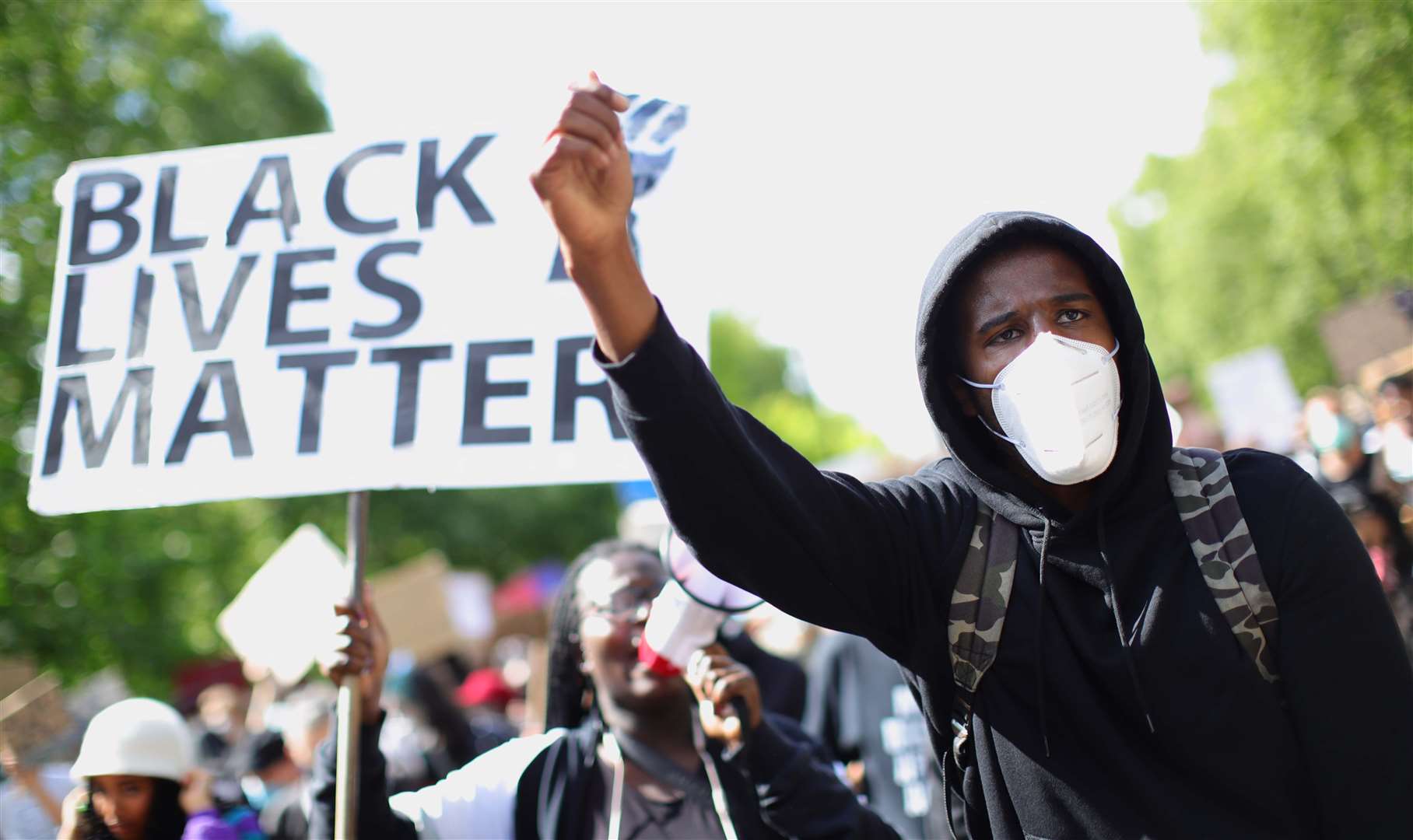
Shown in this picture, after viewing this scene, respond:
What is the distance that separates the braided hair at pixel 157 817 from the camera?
3.53 metres

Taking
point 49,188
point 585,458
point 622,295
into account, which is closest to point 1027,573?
point 622,295

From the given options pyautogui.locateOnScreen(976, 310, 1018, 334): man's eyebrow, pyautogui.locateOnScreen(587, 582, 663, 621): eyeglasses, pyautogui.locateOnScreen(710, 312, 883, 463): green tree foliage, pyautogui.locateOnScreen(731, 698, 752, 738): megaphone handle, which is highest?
pyautogui.locateOnScreen(710, 312, 883, 463): green tree foliage

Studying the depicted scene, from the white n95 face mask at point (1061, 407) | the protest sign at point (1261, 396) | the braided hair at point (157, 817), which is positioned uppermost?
the protest sign at point (1261, 396)

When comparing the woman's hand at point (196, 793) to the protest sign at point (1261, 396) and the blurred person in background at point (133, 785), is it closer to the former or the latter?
the blurred person in background at point (133, 785)

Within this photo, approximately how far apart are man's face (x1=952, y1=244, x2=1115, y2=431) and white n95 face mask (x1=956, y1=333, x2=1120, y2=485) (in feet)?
0.13

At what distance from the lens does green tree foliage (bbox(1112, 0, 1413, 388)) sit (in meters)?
11.0

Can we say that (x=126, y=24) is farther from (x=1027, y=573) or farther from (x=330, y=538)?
(x=1027, y=573)

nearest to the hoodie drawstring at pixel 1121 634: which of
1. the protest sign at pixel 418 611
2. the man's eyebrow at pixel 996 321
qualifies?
Answer: the man's eyebrow at pixel 996 321

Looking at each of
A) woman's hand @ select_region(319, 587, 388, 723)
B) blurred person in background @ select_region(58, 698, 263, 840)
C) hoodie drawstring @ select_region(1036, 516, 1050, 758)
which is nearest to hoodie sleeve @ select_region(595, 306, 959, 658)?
hoodie drawstring @ select_region(1036, 516, 1050, 758)

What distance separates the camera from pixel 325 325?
354 centimetres

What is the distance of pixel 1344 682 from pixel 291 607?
635cm

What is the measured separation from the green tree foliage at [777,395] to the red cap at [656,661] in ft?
194

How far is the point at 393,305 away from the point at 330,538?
21284 millimetres

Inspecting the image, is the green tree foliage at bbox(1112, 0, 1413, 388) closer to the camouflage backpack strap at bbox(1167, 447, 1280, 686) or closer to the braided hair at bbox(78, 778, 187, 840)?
the camouflage backpack strap at bbox(1167, 447, 1280, 686)
